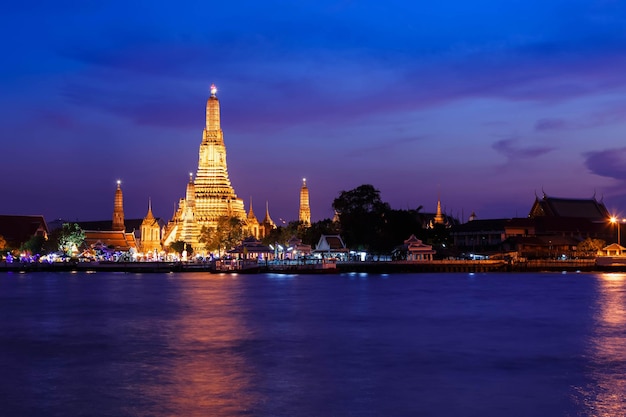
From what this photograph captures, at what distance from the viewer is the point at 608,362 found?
21438 millimetres

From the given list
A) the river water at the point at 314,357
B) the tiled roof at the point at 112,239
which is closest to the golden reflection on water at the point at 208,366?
the river water at the point at 314,357

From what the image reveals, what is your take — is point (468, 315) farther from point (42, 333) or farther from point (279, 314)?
point (42, 333)

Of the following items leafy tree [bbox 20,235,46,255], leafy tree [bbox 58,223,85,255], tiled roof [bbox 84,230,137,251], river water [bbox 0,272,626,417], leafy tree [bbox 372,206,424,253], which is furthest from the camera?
tiled roof [bbox 84,230,137,251]

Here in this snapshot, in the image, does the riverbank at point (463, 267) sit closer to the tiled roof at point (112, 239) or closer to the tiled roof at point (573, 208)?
the tiled roof at point (573, 208)

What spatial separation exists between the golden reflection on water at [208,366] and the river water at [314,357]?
45mm

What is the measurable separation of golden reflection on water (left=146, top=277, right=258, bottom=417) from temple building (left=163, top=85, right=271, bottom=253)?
6426 centimetres

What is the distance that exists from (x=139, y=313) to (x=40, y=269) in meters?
57.5

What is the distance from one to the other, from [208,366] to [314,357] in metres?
3.06

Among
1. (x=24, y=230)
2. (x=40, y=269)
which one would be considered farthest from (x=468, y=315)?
(x=24, y=230)

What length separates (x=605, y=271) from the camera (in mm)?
75875

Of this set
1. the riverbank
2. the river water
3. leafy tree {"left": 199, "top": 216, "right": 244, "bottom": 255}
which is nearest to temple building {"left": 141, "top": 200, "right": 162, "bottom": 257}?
leafy tree {"left": 199, "top": 216, "right": 244, "bottom": 255}

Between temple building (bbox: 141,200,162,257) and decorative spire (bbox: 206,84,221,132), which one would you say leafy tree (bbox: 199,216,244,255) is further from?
temple building (bbox: 141,200,162,257)

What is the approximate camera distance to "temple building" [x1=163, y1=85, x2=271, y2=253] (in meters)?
101

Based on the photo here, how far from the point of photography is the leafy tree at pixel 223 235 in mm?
92625
